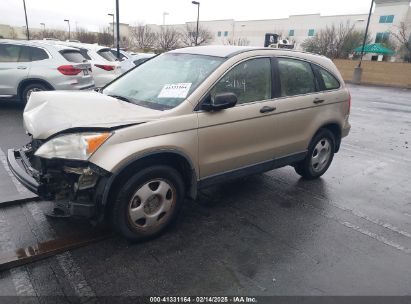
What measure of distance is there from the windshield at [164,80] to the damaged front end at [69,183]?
940 mm

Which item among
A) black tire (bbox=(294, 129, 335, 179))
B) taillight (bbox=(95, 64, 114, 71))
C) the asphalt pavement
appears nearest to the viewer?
the asphalt pavement

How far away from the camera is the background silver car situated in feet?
26.7

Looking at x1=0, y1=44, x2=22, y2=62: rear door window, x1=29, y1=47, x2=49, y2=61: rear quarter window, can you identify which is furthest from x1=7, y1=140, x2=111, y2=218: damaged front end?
x1=0, y1=44, x2=22, y2=62: rear door window

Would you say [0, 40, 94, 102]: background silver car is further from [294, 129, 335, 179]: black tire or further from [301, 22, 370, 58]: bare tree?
[301, 22, 370, 58]: bare tree

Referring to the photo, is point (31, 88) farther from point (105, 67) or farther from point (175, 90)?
point (175, 90)

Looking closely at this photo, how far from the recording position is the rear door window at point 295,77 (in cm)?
426

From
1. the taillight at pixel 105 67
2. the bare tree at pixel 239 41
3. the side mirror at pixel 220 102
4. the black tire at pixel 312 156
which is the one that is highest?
the bare tree at pixel 239 41

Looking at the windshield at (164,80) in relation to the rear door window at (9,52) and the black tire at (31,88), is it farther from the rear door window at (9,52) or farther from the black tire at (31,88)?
the rear door window at (9,52)

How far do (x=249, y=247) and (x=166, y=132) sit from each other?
1385 mm

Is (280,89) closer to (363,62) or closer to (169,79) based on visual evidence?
(169,79)

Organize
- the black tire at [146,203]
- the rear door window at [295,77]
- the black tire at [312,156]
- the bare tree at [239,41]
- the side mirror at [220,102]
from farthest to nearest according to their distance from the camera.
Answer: the bare tree at [239,41], the black tire at [312,156], the rear door window at [295,77], the side mirror at [220,102], the black tire at [146,203]

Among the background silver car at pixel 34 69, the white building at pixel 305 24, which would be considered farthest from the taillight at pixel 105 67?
the white building at pixel 305 24

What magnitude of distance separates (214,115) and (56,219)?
6.61 feet

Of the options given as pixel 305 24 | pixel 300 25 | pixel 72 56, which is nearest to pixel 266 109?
pixel 72 56
